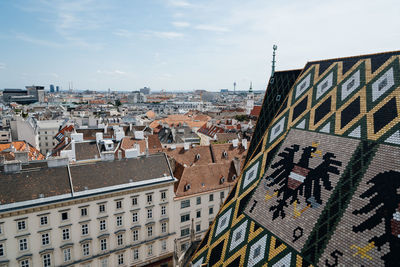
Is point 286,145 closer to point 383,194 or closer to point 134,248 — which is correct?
point 383,194

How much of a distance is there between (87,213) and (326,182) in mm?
18242

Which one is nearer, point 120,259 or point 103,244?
point 103,244

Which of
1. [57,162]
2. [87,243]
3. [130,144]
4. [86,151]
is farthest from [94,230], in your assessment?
[130,144]

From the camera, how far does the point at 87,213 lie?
2084cm

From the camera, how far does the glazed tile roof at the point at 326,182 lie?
862 cm

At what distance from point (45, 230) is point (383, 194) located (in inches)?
844

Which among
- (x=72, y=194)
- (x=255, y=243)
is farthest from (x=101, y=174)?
(x=255, y=243)

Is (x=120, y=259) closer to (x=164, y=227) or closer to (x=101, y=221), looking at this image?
(x=101, y=221)

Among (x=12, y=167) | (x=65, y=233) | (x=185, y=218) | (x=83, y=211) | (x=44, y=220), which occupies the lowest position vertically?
(x=185, y=218)

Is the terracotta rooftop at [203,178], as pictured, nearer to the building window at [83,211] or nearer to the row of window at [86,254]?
the row of window at [86,254]

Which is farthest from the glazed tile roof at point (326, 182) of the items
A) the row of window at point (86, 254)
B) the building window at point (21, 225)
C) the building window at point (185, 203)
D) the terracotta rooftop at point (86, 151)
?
the terracotta rooftop at point (86, 151)

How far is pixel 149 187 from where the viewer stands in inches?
910

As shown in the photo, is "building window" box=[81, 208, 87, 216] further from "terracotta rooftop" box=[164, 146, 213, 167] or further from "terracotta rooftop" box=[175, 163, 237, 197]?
"terracotta rooftop" box=[164, 146, 213, 167]

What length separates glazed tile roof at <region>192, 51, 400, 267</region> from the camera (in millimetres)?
8625
